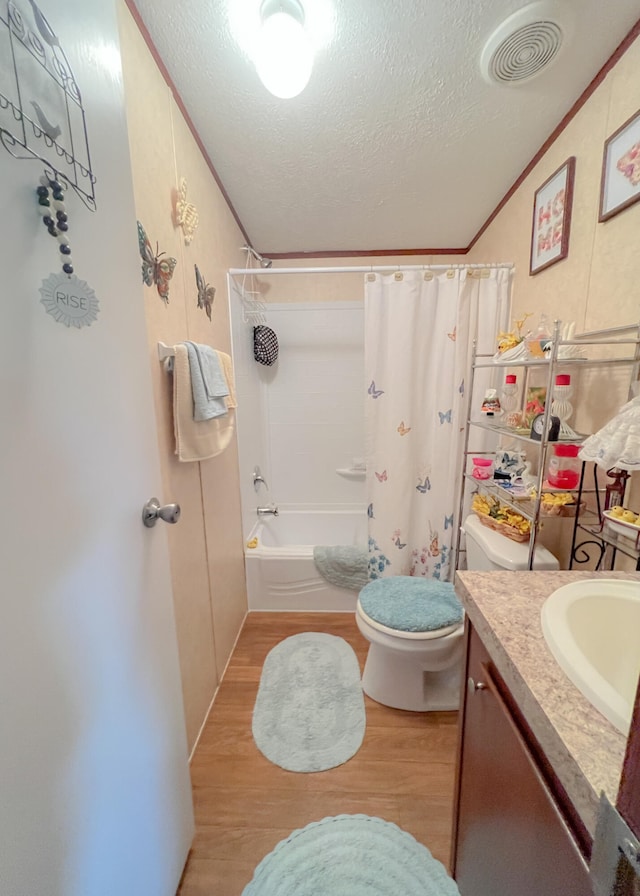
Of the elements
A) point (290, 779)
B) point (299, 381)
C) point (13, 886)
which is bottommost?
point (290, 779)

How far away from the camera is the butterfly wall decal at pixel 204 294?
1.41 meters

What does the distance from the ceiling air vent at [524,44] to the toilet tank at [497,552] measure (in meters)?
1.49

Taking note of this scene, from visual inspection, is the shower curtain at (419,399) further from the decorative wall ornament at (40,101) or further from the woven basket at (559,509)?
the decorative wall ornament at (40,101)

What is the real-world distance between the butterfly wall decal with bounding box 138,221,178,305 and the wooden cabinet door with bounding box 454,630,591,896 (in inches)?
50.1

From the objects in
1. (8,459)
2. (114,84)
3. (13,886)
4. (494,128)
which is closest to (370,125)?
(494,128)

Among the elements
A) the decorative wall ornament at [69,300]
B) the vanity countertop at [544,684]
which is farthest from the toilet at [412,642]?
the decorative wall ornament at [69,300]

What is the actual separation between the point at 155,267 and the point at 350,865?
182 centimetres

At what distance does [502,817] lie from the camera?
64cm

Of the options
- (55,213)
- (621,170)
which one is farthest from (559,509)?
(55,213)

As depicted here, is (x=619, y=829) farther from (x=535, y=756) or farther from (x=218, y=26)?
(x=218, y=26)

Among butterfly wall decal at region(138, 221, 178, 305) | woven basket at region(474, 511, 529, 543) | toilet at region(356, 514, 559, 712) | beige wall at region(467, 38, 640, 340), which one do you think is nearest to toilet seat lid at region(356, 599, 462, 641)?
toilet at region(356, 514, 559, 712)

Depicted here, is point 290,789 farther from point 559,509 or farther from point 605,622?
point 559,509

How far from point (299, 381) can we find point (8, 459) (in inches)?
88.5

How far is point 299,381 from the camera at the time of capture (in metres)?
2.63
